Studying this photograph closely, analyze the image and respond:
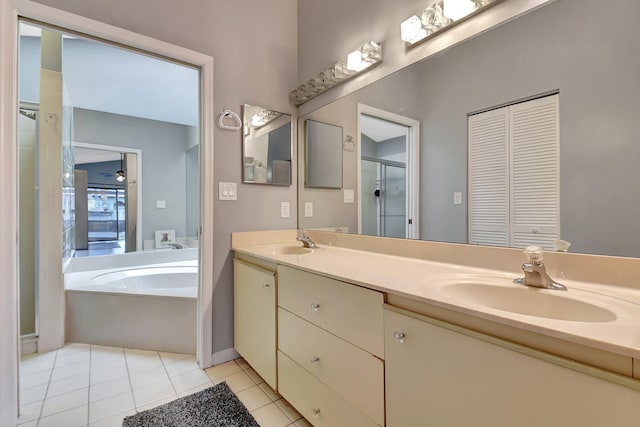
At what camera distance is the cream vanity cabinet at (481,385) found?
0.51m

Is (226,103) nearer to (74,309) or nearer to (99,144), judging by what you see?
(74,309)

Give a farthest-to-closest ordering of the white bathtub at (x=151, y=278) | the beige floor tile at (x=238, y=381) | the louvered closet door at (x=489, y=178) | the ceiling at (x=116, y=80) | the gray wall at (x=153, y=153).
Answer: the gray wall at (x=153, y=153)
the white bathtub at (x=151, y=278)
the ceiling at (x=116, y=80)
the beige floor tile at (x=238, y=381)
the louvered closet door at (x=489, y=178)

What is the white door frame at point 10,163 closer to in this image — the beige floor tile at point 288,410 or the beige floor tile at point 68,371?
the beige floor tile at point 68,371

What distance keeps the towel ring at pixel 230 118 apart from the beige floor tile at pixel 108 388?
1.63 metres

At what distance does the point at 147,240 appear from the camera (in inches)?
149

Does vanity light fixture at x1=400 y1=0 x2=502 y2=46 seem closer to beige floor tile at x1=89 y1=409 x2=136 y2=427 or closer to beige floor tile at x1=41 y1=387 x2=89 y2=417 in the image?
beige floor tile at x1=89 y1=409 x2=136 y2=427

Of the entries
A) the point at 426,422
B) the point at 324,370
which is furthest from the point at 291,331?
the point at 426,422

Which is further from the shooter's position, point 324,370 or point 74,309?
point 74,309

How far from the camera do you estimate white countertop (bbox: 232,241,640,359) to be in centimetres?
53

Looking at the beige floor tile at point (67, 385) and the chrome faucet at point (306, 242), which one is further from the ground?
the chrome faucet at point (306, 242)

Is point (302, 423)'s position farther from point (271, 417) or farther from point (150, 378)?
point (150, 378)

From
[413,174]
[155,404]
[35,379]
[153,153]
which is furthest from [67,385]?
[153,153]

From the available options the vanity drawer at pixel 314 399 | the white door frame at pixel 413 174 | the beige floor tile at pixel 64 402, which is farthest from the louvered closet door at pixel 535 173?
the beige floor tile at pixel 64 402

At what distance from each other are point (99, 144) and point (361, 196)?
3.57 meters
